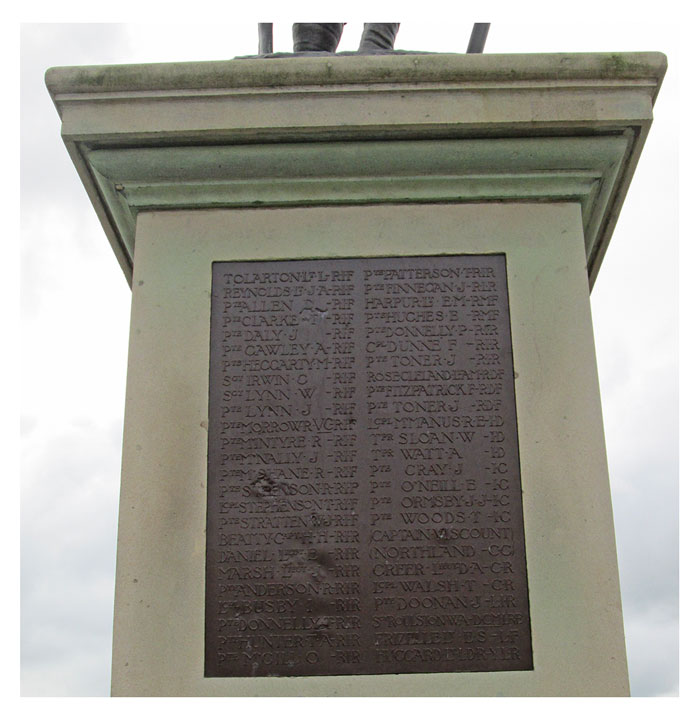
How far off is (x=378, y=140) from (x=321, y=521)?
1742 millimetres

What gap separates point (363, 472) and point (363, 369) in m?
0.46

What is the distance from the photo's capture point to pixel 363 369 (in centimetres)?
395

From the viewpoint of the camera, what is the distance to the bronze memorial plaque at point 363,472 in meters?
3.60

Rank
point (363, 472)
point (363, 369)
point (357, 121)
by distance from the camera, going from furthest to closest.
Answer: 1. point (357, 121)
2. point (363, 369)
3. point (363, 472)

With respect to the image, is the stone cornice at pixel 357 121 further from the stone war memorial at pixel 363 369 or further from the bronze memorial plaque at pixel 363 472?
the bronze memorial plaque at pixel 363 472

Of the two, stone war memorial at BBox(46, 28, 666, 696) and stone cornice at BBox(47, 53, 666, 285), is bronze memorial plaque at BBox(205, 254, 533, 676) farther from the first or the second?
stone cornice at BBox(47, 53, 666, 285)

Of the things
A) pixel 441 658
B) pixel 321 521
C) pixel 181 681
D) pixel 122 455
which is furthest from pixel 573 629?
pixel 122 455

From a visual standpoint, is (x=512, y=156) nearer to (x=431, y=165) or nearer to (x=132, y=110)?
(x=431, y=165)

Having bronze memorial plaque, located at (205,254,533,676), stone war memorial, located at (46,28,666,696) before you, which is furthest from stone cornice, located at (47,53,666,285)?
bronze memorial plaque, located at (205,254,533,676)

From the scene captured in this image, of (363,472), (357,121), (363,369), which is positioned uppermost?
(357,121)

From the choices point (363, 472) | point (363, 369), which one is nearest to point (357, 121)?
point (363, 369)

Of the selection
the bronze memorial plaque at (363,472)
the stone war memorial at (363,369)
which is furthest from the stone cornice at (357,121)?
the bronze memorial plaque at (363,472)

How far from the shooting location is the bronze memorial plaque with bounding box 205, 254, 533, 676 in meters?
3.60

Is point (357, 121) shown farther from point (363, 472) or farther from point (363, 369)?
point (363, 472)
